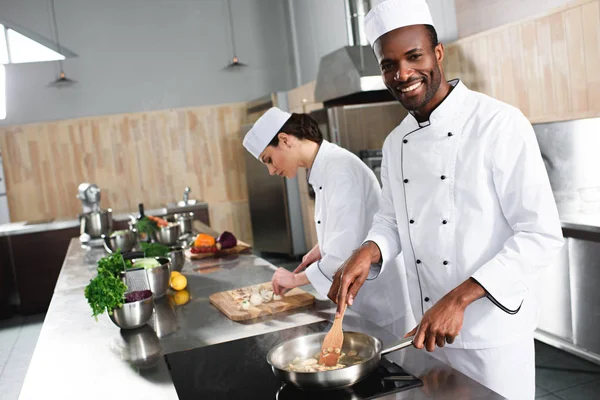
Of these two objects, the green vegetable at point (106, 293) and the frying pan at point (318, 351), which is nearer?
the frying pan at point (318, 351)

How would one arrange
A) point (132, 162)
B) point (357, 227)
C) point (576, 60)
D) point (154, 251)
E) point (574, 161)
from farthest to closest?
1. point (132, 162)
2. point (574, 161)
3. point (576, 60)
4. point (154, 251)
5. point (357, 227)

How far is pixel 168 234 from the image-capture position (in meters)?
3.33

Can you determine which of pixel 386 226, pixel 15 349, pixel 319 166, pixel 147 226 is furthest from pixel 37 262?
pixel 386 226

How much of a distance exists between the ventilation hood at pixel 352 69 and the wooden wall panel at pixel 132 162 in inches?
90.9

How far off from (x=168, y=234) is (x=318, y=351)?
80.9 inches

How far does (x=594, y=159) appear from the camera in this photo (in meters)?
3.51

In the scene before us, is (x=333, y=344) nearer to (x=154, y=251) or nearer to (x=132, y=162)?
(x=154, y=251)

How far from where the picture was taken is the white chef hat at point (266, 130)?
7.89ft

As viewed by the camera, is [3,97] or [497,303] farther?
[3,97]

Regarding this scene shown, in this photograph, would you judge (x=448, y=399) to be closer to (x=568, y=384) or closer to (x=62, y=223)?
(x=568, y=384)

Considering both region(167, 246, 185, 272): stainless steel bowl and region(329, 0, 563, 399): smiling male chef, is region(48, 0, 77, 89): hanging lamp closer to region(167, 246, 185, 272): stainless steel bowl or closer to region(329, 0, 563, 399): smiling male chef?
region(167, 246, 185, 272): stainless steel bowl

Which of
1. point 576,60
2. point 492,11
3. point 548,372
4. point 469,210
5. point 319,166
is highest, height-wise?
point 492,11

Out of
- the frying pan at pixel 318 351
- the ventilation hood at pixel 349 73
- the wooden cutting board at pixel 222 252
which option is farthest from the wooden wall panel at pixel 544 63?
the frying pan at pixel 318 351

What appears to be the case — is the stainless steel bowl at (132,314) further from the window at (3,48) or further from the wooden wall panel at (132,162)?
the window at (3,48)
